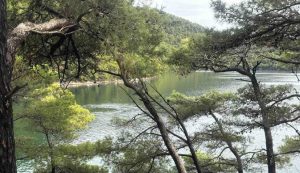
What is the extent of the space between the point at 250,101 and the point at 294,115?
125cm

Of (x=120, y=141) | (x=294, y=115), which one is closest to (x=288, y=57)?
(x=294, y=115)

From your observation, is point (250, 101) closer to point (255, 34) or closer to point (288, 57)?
point (288, 57)

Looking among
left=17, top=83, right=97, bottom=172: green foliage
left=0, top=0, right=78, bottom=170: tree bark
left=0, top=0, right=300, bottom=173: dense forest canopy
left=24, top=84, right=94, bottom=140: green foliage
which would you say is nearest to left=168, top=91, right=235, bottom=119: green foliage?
left=0, top=0, right=300, bottom=173: dense forest canopy

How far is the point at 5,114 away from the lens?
209cm

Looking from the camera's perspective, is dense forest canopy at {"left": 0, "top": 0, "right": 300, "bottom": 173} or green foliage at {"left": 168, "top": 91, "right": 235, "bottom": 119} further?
green foliage at {"left": 168, "top": 91, "right": 235, "bottom": 119}

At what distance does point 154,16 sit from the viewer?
5406mm

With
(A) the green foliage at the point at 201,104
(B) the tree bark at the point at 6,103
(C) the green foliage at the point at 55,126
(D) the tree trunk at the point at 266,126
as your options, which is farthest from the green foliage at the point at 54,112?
(B) the tree bark at the point at 6,103

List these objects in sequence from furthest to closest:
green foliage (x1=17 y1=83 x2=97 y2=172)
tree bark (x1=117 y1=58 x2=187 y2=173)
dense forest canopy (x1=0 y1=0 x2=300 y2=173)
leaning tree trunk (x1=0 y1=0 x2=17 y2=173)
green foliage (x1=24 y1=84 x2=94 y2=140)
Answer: green foliage (x1=24 y1=84 x2=94 y2=140)
green foliage (x1=17 y1=83 x2=97 y2=172)
tree bark (x1=117 y1=58 x2=187 y2=173)
dense forest canopy (x1=0 y1=0 x2=300 y2=173)
leaning tree trunk (x1=0 y1=0 x2=17 y2=173)

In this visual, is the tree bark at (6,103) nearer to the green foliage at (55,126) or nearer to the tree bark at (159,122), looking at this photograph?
the tree bark at (159,122)

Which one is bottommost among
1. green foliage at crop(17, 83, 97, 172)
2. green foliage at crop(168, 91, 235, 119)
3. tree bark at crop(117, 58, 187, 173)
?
green foliage at crop(17, 83, 97, 172)

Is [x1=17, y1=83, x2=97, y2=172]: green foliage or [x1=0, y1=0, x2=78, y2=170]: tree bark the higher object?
[x1=0, y1=0, x2=78, y2=170]: tree bark

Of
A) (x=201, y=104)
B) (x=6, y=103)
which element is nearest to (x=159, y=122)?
(x=6, y=103)

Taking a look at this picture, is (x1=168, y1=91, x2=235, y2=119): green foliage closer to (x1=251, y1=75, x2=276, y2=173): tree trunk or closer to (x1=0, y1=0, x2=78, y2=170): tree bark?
(x1=251, y1=75, x2=276, y2=173): tree trunk

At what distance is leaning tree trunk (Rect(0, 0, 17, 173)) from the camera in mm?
2029
